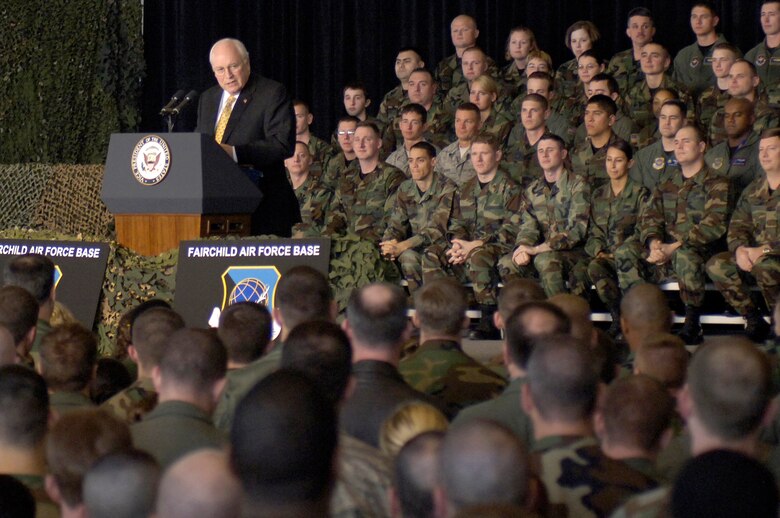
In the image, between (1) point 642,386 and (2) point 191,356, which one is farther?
(2) point 191,356

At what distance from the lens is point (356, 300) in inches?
137

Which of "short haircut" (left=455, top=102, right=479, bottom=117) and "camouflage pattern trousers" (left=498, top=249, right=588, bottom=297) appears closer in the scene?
"camouflage pattern trousers" (left=498, top=249, right=588, bottom=297)

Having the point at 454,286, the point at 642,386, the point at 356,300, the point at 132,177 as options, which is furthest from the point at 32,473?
the point at 132,177

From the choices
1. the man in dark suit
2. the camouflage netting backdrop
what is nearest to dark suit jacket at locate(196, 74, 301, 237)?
the man in dark suit

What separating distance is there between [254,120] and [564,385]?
13.9 ft

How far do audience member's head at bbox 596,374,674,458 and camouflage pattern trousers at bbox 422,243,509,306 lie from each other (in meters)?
5.05

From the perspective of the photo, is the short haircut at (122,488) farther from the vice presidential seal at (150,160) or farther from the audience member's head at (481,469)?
the vice presidential seal at (150,160)

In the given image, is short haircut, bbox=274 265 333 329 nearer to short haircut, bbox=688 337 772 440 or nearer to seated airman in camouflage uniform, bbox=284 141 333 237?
short haircut, bbox=688 337 772 440

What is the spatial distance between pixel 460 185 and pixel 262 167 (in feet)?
7.80

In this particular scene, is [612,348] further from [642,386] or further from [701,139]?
[701,139]

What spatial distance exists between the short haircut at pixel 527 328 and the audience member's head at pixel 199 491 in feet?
5.21

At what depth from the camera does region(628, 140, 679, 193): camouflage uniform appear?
8070mm

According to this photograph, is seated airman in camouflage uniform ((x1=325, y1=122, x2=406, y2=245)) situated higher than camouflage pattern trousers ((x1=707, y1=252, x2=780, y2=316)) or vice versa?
seated airman in camouflage uniform ((x1=325, y1=122, x2=406, y2=245))

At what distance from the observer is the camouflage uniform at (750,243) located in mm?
6871
